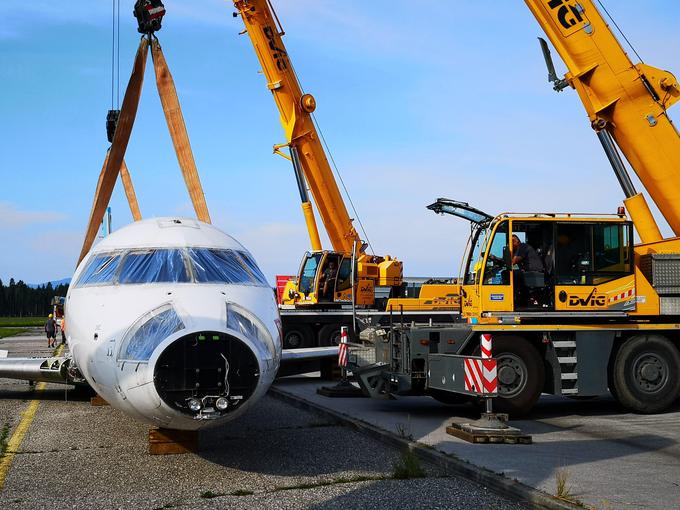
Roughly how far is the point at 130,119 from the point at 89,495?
7462 mm

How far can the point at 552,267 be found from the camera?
1166cm

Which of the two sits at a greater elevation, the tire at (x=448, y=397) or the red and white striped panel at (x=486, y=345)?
the red and white striped panel at (x=486, y=345)

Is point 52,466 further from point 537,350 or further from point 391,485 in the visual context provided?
point 537,350

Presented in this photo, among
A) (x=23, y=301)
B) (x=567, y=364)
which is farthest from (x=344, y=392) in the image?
(x=23, y=301)

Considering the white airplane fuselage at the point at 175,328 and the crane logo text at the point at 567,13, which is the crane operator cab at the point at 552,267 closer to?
the crane logo text at the point at 567,13

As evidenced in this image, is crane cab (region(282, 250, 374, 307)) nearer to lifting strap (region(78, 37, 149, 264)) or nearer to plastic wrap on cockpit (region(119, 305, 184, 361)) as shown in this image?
lifting strap (region(78, 37, 149, 264))

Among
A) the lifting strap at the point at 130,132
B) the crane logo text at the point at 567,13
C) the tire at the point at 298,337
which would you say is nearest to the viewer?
the lifting strap at the point at 130,132

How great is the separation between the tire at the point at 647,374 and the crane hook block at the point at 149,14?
30.5 feet

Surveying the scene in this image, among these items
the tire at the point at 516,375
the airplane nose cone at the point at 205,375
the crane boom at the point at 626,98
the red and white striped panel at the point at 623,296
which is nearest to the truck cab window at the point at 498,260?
the tire at the point at 516,375

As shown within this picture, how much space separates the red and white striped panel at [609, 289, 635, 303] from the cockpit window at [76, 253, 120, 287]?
7680mm

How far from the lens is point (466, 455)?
8164 millimetres

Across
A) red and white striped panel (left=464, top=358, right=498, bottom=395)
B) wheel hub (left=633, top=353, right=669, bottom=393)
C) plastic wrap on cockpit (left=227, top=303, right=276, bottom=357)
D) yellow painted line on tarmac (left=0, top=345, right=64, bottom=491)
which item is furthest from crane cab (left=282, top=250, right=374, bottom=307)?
plastic wrap on cockpit (left=227, top=303, right=276, bottom=357)

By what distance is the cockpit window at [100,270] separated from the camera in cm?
786

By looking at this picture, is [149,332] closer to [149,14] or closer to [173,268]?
[173,268]
